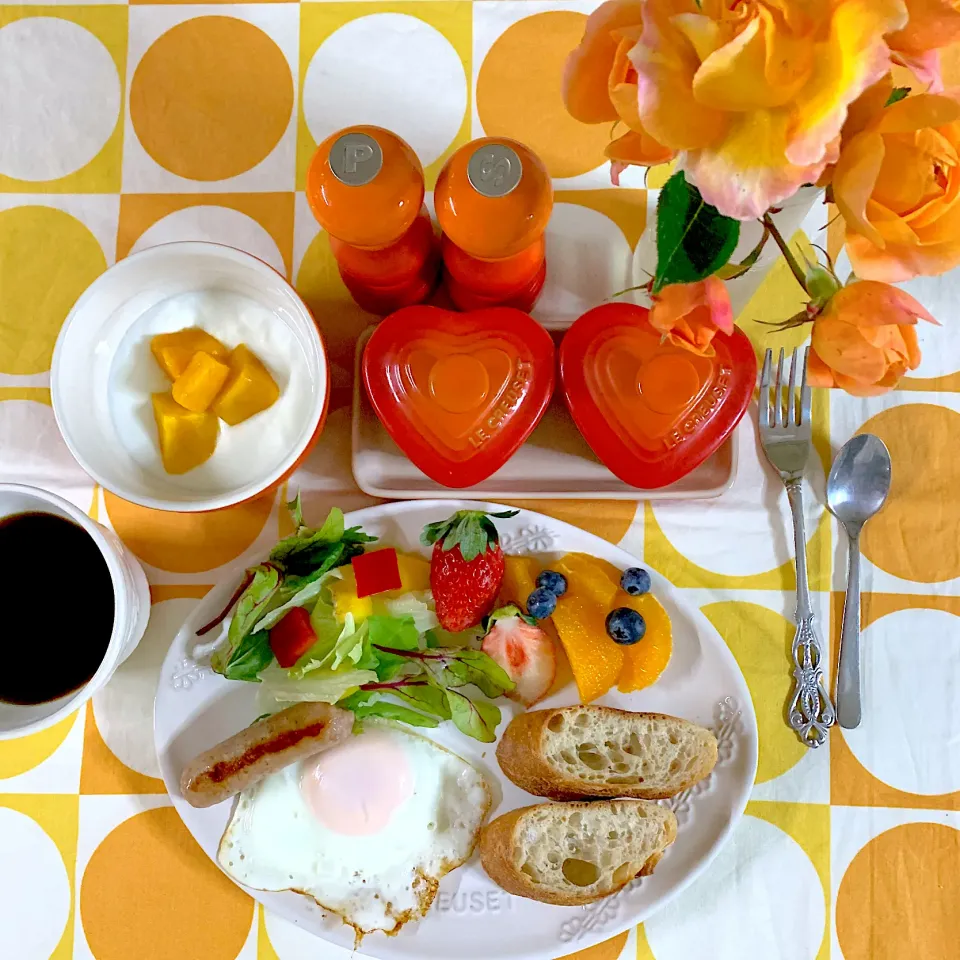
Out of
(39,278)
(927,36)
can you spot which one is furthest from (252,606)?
(927,36)

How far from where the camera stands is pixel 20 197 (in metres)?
1.02

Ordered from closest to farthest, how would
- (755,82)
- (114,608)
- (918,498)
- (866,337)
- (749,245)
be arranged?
(755,82) → (866,337) → (749,245) → (114,608) → (918,498)

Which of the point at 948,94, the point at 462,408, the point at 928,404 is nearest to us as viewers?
the point at 948,94

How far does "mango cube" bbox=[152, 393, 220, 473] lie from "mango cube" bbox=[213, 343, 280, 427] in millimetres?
20

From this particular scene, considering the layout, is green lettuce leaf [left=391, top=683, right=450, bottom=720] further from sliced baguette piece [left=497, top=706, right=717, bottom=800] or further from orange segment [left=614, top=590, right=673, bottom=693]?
orange segment [left=614, top=590, right=673, bottom=693]

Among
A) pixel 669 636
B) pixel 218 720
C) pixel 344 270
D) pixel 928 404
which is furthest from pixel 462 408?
pixel 928 404

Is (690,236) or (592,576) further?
(592,576)

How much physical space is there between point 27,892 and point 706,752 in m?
0.76

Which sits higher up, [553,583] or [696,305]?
[696,305]

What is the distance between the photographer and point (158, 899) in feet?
3.08

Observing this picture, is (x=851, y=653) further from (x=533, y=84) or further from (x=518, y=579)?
(x=533, y=84)

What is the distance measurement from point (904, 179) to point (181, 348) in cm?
69

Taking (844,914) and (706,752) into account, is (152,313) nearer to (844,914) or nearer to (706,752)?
(706,752)

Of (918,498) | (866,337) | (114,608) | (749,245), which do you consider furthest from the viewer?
(918,498)
